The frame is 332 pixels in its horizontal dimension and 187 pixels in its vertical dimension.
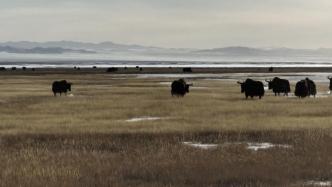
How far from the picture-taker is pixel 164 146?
16188 mm

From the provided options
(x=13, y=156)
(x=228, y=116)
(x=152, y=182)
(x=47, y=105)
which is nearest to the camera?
(x=152, y=182)

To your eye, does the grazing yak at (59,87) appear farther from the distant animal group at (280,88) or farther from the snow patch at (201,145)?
the snow patch at (201,145)

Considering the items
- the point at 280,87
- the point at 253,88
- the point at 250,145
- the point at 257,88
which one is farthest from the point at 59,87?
the point at 250,145

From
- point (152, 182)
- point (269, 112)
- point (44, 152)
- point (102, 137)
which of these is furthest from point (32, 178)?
point (269, 112)

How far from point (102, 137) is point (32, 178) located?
20.6ft

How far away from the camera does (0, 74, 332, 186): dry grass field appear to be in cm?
1202

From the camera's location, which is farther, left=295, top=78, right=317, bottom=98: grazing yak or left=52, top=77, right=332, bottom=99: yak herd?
left=295, top=78, right=317, bottom=98: grazing yak

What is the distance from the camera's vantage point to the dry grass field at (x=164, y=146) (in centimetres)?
1202

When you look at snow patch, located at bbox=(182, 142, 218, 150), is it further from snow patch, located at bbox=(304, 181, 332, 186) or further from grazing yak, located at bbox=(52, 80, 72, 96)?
grazing yak, located at bbox=(52, 80, 72, 96)

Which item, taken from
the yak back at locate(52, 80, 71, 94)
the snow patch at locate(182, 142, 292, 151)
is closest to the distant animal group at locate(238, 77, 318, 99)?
the yak back at locate(52, 80, 71, 94)

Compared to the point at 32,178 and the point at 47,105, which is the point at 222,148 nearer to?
the point at 32,178

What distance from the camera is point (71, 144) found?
16.9 m

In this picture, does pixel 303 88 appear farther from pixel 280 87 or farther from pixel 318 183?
pixel 318 183

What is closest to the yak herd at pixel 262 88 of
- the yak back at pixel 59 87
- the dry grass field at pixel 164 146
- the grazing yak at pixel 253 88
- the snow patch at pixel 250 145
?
the grazing yak at pixel 253 88
